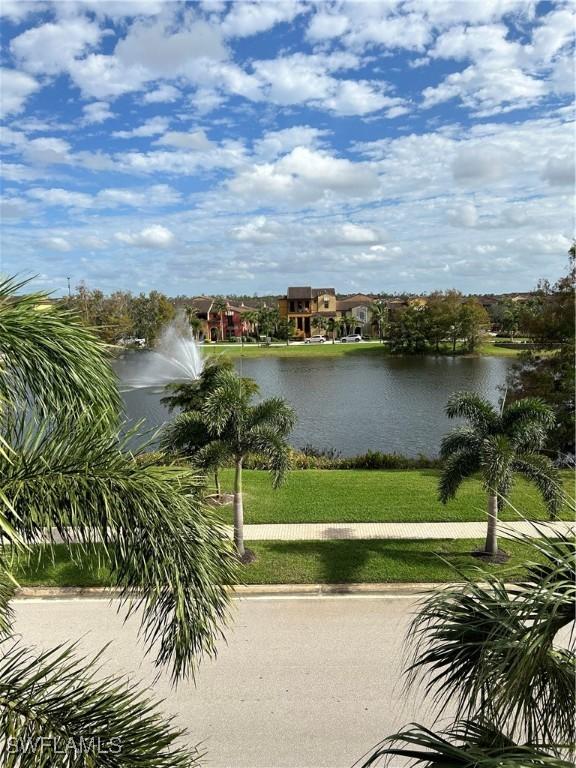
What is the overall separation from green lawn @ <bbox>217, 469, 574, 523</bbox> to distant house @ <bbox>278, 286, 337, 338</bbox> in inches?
3353

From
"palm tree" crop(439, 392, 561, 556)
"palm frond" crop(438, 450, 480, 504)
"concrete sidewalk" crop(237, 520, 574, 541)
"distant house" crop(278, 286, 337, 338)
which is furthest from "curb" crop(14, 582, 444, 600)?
"distant house" crop(278, 286, 337, 338)

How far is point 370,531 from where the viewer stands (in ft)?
41.6

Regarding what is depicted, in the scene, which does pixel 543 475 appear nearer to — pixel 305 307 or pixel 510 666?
pixel 510 666

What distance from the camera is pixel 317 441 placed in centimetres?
2594

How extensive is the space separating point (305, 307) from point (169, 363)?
6234cm

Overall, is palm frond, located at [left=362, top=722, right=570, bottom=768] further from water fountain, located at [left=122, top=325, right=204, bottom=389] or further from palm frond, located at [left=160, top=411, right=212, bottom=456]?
water fountain, located at [left=122, top=325, right=204, bottom=389]

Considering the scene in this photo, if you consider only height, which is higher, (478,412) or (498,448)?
(478,412)

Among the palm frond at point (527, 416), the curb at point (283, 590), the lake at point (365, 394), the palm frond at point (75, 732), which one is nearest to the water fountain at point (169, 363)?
the lake at point (365, 394)

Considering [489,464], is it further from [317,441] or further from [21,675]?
[317,441]

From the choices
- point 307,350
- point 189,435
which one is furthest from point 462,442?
point 307,350

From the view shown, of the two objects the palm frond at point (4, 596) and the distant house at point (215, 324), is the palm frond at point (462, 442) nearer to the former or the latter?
the palm frond at point (4, 596)

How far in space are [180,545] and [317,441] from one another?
71.9ft

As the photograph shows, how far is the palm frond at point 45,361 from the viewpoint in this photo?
15.0 feet

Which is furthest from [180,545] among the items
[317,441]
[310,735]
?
[317,441]
